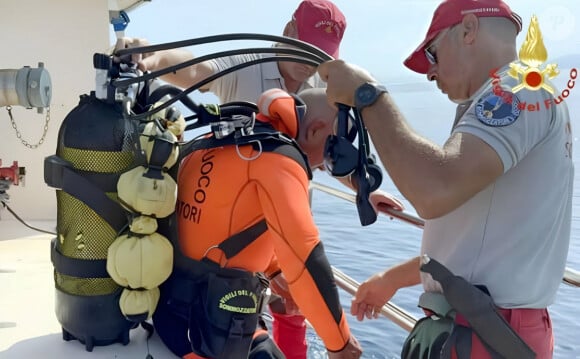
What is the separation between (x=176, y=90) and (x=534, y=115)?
952mm

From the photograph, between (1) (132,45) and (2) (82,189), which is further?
(1) (132,45)

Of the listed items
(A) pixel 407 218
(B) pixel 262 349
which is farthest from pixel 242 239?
(A) pixel 407 218

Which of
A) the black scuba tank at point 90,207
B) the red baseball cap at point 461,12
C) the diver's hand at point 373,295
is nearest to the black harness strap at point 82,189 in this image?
the black scuba tank at point 90,207

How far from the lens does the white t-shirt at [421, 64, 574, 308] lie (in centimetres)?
120

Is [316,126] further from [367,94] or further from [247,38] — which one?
[367,94]

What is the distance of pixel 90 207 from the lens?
1.53 m

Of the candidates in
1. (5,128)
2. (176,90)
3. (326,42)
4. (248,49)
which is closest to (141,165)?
(176,90)

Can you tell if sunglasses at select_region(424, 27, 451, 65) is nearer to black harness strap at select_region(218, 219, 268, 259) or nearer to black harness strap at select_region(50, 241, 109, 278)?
black harness strap at select_region(218, 219, 268, 259)

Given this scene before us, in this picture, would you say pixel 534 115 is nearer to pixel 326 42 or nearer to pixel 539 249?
pixel 539 249

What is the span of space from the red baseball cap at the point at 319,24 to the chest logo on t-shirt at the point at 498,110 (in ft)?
4.05

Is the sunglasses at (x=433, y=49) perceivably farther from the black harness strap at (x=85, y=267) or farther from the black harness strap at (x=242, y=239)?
the black harness strap at (x=85, y=267)

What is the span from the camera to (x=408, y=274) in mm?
1749

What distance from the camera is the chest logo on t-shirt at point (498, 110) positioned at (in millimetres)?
1156

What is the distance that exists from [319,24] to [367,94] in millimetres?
1216
